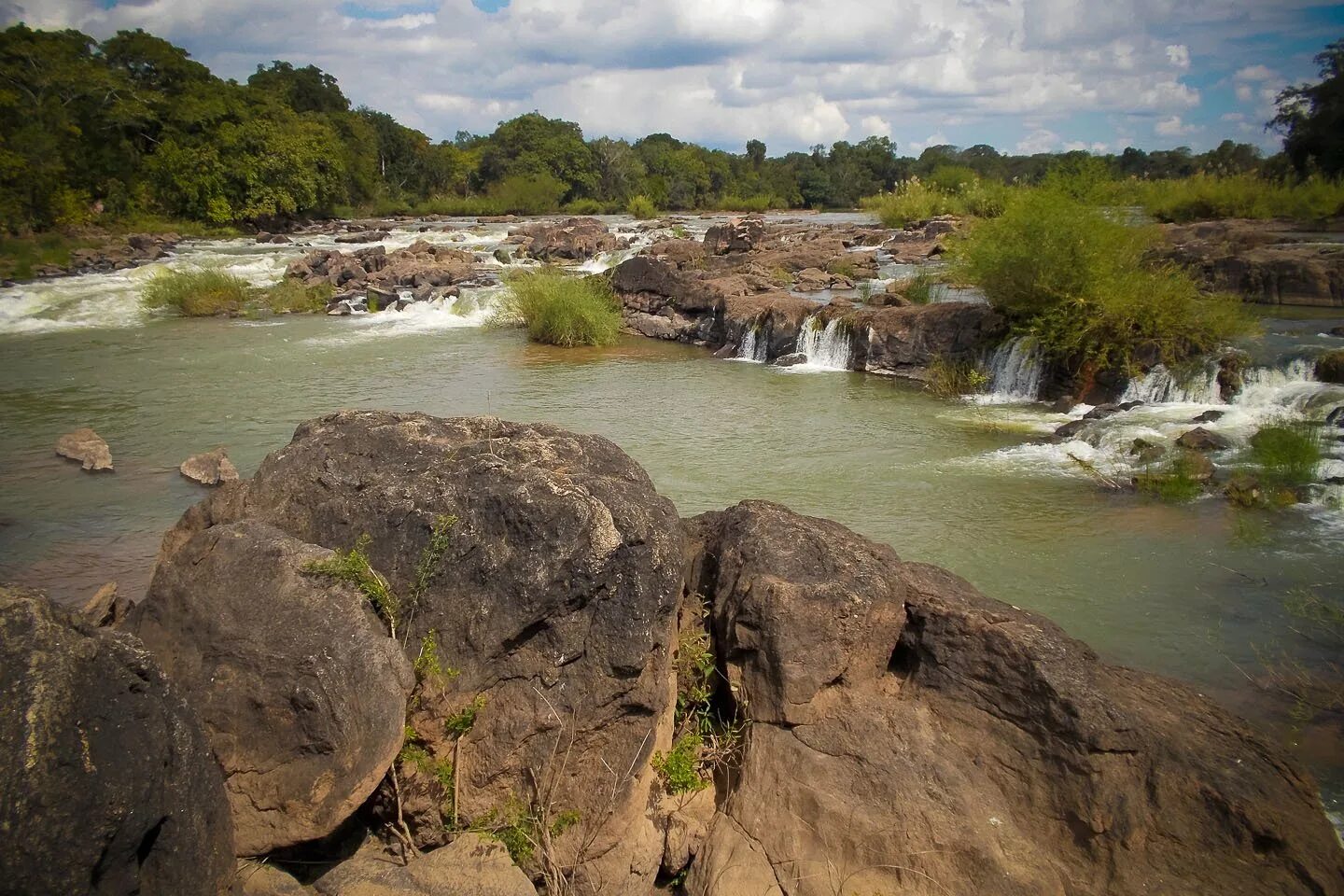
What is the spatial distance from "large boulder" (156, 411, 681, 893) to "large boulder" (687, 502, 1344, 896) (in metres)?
0.43

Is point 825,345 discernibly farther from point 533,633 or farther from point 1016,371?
point 533,633

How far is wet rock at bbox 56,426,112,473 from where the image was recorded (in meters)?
10.6

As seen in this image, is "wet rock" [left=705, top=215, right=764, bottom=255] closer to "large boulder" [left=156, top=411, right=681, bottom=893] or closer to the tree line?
the tree line

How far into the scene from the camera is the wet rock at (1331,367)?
1188 centimetres

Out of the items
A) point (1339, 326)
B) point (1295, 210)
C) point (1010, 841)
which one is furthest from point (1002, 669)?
point (1295, 210)

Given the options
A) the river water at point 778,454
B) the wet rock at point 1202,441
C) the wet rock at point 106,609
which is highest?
the wet rock at point 106,609

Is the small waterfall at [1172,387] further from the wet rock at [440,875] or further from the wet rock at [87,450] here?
the wet rock at [87,450]

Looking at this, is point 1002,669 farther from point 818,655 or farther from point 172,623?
point 172,623

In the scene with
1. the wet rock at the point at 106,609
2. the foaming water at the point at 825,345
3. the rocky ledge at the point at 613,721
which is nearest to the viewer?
the rocky ledge at the point at 613,721

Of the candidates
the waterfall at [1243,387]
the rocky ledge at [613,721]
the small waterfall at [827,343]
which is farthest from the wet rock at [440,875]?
the small waterfall at [827,343]

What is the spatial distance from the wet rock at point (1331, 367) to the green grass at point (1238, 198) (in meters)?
12.6

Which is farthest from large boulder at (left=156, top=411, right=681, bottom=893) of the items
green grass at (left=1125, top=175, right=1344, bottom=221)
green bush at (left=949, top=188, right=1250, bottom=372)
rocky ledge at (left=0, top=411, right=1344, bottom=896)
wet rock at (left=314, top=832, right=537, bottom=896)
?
green grass at (left=1125, top=175, right=1344, bottom=221)

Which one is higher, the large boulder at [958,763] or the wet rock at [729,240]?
the wet rock at [729,240]

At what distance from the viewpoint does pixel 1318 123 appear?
93.9 feet
